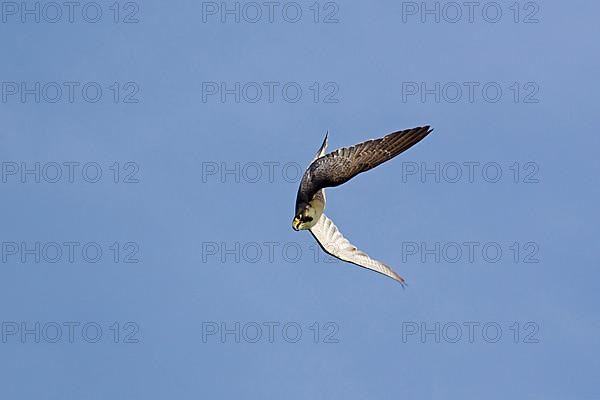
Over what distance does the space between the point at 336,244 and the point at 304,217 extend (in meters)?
3.19

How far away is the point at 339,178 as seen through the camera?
45.6 meters

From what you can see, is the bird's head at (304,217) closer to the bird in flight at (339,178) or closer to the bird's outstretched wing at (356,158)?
the bird in flight at (339,178)

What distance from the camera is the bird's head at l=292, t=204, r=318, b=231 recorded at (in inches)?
1870

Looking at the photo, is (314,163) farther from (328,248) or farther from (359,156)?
(328,248)

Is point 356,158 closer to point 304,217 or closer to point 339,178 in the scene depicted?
point 339,178

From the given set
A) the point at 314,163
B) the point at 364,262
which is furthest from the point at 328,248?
the point at 314,163

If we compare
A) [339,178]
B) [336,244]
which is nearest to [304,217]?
[339,178]

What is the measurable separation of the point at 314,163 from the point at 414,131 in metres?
3.87

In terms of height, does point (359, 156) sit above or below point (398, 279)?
above

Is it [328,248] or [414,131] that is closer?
[414,131]

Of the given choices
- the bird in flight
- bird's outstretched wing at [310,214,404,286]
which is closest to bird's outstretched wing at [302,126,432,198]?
the bird in flight

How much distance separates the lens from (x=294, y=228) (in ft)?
157

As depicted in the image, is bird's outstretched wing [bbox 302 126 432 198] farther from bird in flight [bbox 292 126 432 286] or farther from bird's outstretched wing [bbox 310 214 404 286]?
bird's outstretched wing [bbox 310 214 404 286]

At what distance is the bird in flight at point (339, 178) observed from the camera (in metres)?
44.7
